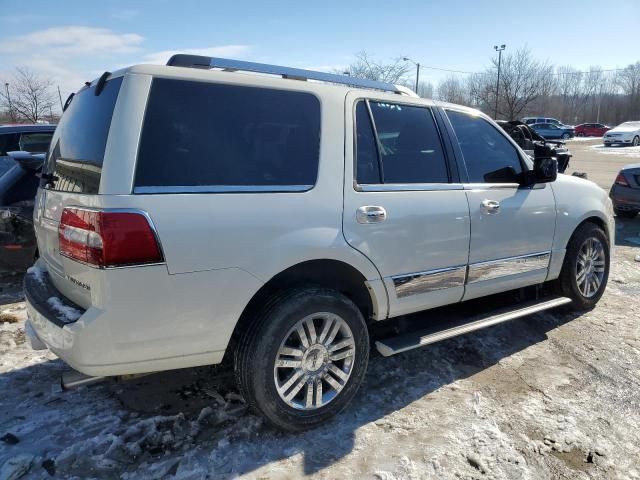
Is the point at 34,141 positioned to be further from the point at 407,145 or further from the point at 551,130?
the point at 551,130

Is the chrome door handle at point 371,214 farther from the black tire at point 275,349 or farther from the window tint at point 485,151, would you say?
the window tint at point 485,151

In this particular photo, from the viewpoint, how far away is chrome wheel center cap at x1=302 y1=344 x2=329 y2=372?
109 inches

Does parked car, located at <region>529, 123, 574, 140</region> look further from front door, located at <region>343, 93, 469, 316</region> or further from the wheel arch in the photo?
the wheel arch

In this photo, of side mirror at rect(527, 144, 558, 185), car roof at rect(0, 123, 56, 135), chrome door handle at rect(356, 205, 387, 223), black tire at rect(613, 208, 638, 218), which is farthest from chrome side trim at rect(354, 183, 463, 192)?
black tire at rect(613, 208, 638, 218)

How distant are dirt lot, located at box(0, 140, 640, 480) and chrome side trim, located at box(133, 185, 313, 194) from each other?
1.39 metres

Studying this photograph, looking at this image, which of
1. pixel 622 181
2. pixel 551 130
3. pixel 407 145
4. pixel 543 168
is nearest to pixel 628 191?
pixel 622 181

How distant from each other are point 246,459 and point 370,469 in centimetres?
65

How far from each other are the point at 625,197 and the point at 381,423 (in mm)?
7869

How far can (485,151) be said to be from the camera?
12.3 ft

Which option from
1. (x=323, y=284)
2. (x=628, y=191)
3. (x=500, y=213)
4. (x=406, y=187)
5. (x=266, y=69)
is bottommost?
(x=628, y=191)

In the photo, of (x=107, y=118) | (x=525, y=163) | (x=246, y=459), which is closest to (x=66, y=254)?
(x=107, y=118)

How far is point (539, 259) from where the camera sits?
402cm

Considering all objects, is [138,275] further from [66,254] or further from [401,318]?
[401,318]

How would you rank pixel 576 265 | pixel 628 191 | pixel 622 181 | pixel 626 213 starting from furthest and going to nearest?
pixel 626 213, pixel 622 181, pixel 628 191, pixel 576 265
